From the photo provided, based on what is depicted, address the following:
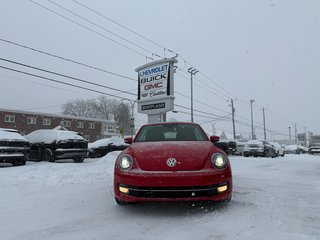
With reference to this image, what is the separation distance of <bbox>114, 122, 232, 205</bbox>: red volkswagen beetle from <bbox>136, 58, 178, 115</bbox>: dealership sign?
36.0 feet

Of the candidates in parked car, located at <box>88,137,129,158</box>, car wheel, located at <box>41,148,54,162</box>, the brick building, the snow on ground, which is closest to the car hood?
the snow on ground

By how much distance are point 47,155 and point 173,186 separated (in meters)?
11.7

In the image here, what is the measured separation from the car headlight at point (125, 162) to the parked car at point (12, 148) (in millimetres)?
8505

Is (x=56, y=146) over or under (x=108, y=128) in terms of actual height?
under

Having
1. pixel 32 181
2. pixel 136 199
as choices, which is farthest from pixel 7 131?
pixel 136 199

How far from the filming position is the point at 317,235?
3.46 meters

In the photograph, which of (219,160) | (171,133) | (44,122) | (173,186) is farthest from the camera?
(44,122)

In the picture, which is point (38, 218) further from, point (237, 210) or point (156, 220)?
point (237, 210)

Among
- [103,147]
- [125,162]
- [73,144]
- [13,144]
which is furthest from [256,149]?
[125,162]

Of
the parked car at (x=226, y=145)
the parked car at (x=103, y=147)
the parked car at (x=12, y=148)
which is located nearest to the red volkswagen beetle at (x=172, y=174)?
the parked car at (x=226, y=145)

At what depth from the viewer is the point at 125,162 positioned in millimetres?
4660

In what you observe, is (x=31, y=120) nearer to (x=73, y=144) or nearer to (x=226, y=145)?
(x=73, y=144)

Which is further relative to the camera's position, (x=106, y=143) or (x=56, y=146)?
(x=106, y=143)

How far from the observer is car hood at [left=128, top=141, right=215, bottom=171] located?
4379 millimetres
